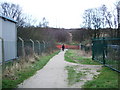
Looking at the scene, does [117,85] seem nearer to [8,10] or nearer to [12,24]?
[12,24]

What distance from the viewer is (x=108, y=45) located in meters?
10.6

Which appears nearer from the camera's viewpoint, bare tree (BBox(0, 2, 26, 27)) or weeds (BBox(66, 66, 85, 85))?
weeds (BBox(66, 66, 85, 85))

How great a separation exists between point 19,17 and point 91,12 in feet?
45.1

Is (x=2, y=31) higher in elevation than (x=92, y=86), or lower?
higher

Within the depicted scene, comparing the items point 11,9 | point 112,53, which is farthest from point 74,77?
point 11,9

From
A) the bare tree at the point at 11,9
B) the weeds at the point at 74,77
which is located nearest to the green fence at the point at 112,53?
the weeds at the point at 74,77

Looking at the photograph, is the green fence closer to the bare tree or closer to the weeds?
the weeds

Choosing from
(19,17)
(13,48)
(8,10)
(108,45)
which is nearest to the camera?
(108,45)

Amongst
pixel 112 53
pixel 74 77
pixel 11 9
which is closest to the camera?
A: pixel 74 77

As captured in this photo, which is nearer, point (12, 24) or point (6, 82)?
point (6, 82)

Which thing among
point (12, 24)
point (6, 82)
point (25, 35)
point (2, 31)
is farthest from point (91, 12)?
point (6, 82)

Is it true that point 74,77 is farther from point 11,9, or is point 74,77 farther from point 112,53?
point 11,9

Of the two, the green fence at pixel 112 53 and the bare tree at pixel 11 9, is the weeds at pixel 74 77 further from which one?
the bare tree at pixel 11 9

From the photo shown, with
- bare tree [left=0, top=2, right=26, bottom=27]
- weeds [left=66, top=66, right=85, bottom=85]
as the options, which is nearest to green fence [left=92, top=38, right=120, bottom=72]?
weeds [left=66, top=66, right=85, bottom=85]
